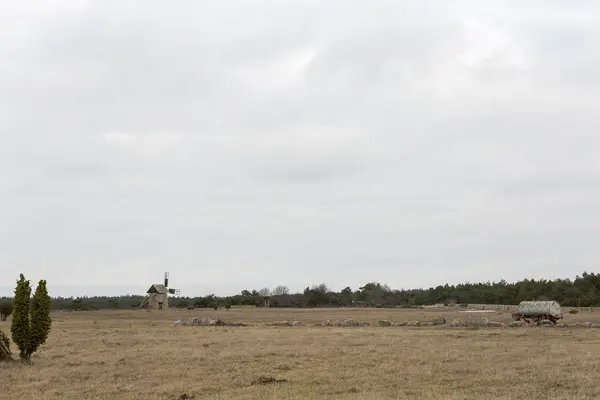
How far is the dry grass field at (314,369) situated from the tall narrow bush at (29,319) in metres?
1.17

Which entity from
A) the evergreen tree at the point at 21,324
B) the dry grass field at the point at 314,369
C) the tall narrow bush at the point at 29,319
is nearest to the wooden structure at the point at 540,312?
the dry grass field at the point at 314,369

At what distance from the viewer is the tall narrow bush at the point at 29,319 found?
2934 centimetres

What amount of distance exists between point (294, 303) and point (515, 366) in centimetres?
11044

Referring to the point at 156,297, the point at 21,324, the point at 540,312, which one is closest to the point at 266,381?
the point at 21,324

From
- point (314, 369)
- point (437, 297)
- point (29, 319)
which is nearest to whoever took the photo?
point (314, 369)

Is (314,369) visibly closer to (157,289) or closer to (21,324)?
(21,324)

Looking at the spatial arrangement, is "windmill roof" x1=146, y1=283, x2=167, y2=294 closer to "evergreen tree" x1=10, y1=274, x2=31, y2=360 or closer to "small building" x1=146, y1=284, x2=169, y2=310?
"small building" x1=146, y1=284, x2=169, y2=310

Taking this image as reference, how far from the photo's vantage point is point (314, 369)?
24.7 meters

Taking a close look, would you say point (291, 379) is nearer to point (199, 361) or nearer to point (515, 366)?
point (199, 361)

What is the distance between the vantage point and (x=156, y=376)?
2350 centimetres

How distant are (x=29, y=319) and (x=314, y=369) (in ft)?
49.2

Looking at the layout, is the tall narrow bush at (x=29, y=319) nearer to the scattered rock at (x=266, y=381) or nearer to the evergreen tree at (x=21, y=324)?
the evergreen tree at (x=21, y=324)

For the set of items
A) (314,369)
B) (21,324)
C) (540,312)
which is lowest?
(314,369)

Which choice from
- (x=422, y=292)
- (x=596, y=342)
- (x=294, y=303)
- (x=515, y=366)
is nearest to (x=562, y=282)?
(x=422, y=292)
